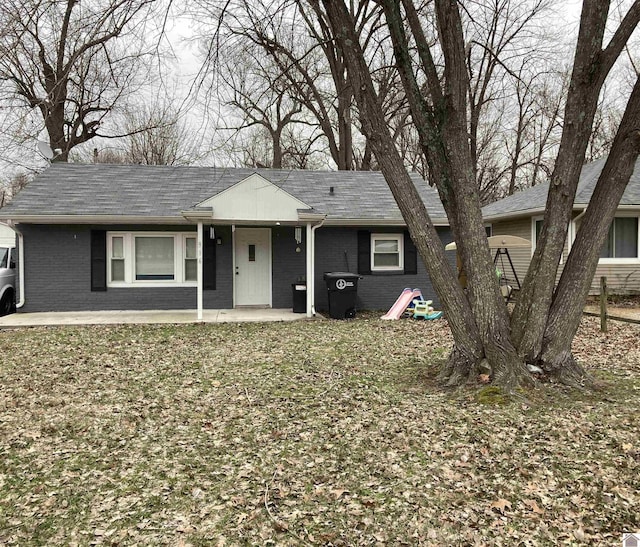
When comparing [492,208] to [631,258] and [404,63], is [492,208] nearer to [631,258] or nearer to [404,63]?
[631,258]

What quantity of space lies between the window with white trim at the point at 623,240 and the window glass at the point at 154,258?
11543mm

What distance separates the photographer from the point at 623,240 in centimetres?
1284

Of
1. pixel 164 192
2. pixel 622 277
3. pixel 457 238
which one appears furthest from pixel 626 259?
pixel 164 192

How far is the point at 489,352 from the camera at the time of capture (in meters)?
4.82

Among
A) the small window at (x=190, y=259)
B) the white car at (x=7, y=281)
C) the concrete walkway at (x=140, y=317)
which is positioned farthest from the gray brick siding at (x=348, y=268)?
the white car at (x=7, y=281)

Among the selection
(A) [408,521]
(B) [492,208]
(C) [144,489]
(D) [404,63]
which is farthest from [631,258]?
(C) [144,489]

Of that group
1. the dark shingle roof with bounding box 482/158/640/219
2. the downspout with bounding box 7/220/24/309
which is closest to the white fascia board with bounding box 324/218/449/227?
the dark shingle roof with bounding box 482/158/640/219

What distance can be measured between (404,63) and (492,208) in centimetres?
1334

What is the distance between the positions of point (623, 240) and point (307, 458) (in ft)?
41.9

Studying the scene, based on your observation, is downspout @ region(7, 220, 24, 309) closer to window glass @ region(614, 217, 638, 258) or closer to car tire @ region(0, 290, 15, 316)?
car tire @ region(0, 290, 15, 316)

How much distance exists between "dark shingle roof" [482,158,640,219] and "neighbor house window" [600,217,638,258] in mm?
650

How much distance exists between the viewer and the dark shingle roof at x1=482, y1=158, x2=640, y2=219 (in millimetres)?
12438

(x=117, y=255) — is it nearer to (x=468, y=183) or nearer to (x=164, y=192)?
(x=164, y=192)

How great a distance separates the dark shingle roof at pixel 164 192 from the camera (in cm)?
1123
